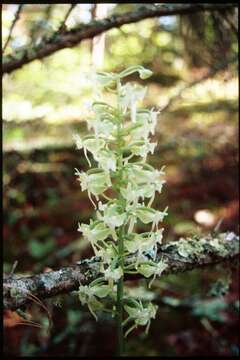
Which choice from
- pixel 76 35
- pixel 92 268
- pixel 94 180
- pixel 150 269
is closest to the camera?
pixel 94 180

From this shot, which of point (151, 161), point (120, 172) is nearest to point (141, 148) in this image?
point (120, 172)

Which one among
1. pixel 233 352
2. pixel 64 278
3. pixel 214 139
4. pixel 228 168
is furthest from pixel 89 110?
pixel 228 168

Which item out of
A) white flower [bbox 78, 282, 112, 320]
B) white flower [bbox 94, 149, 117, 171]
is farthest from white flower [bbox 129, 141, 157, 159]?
white flower [bbox 78, 282, 112, 320]

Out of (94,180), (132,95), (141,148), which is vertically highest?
(132,95)

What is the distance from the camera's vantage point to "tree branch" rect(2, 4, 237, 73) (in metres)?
3.64

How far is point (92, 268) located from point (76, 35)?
1.93 meters

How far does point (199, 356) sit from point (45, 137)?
5.56m

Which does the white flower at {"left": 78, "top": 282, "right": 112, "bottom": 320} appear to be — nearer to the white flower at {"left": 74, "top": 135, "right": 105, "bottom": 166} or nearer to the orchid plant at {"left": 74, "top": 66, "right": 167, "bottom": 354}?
the orchid plant at {"left": 74, "top": 66, "right": 167, "bottom": 354}

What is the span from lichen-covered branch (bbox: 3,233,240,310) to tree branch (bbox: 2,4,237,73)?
176 centimetres

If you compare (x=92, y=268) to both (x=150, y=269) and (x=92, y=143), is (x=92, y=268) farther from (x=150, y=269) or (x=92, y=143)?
(x=92, y=143)

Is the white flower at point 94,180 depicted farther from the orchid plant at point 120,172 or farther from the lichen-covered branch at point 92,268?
the lichen-covered branch at point 92,268

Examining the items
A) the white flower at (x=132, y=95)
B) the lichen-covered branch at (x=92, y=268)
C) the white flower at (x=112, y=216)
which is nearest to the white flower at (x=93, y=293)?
the lichen-covered branch at (x=92, y=268)

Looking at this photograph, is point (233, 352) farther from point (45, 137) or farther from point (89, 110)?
point (45, 137)

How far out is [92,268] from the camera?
8.23 ft
